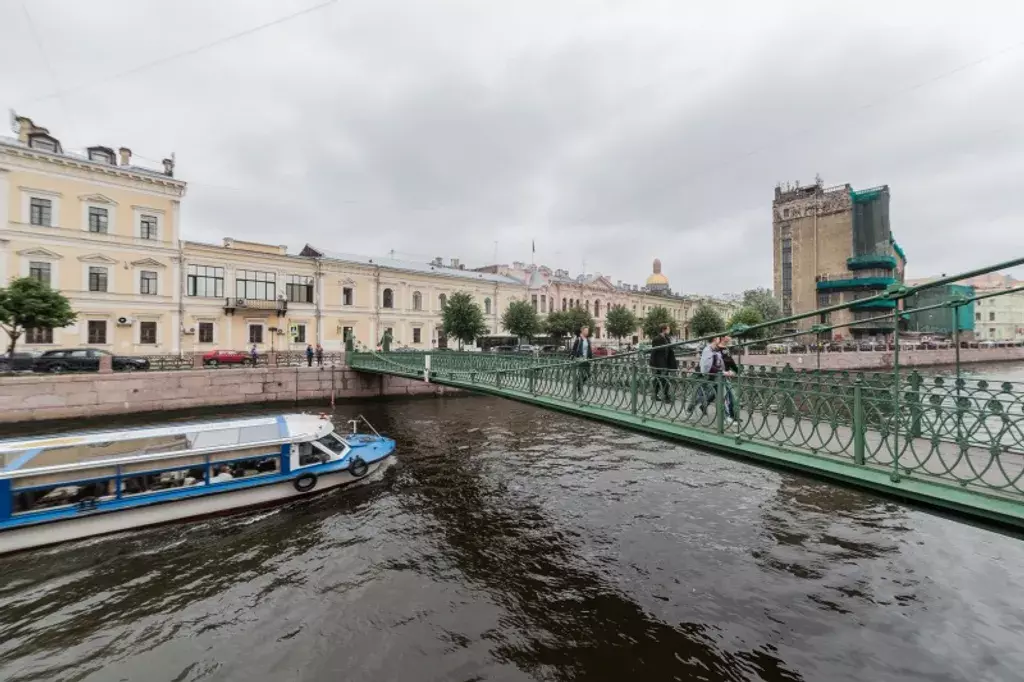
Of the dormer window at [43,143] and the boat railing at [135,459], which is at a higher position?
the dormer window at [43,143]

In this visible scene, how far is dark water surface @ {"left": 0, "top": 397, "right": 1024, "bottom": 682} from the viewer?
5.64 metres

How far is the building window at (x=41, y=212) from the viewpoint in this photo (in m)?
25.1

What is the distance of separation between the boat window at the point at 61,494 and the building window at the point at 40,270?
2309cm

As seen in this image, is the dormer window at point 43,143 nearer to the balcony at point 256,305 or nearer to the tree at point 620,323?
the balcony at point 256,305

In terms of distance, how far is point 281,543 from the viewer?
8.78 metres

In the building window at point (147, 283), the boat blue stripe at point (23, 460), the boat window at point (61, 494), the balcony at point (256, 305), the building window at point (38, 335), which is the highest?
the building window at point (147, 283)

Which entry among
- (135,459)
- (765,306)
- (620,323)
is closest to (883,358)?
(765,306)

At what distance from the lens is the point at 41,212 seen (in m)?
25.4

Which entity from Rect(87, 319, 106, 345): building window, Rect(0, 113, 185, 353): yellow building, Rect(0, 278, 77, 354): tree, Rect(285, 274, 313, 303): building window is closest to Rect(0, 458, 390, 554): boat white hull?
Rect(0, 278, 77, 354): tree

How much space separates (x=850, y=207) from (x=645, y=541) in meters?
68.8

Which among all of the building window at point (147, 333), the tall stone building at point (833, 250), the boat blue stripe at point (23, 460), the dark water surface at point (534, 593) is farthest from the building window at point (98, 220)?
the tall stone building at point (833, 250)

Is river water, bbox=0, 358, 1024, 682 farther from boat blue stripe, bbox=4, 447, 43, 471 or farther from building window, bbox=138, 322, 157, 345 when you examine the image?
building window, bbox=138, 322, 157, 345

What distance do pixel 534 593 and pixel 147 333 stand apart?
30110mm

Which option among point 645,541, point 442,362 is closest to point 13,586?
point 645,541
